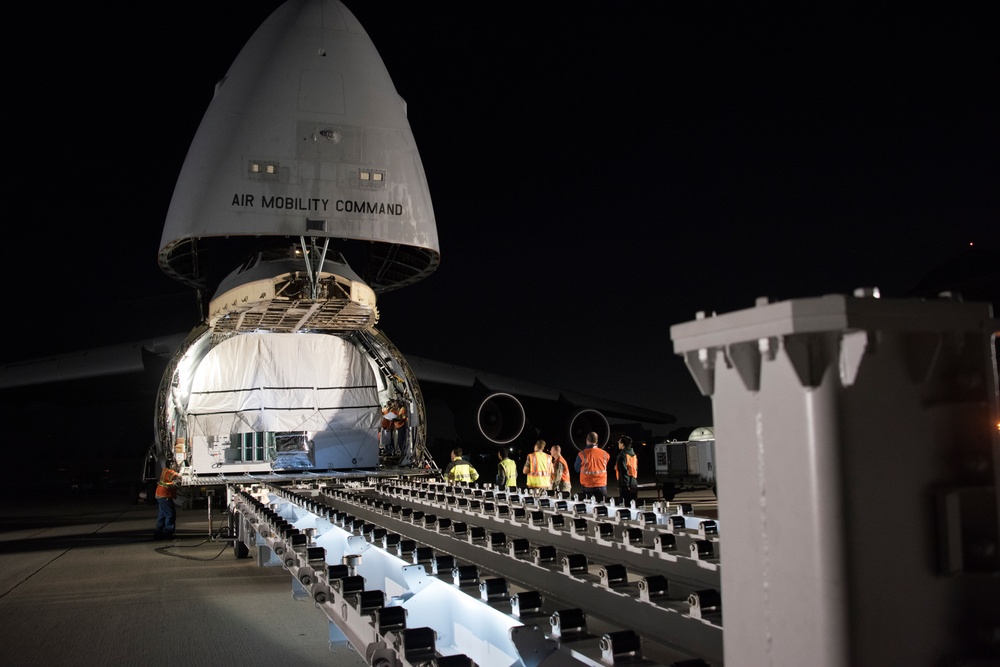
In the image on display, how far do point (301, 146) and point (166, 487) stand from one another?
5098 millimetres

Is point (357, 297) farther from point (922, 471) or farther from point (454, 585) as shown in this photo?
point (922, 471)

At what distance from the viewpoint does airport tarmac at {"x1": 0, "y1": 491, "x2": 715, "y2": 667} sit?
5.15m

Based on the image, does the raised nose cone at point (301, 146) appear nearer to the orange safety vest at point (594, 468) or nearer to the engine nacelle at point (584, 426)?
the orange safety vest at point (594, 468)

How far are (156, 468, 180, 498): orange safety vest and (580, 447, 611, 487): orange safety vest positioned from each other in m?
5.73

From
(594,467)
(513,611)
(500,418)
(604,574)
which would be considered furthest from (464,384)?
(513,611)

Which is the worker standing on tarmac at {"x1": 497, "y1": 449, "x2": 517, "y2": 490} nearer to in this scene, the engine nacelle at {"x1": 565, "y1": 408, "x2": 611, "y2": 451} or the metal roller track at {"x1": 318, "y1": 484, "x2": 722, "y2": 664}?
the metal roller track at {"x1": 318, "y1": 484, "x2": 722, "y2": 664}

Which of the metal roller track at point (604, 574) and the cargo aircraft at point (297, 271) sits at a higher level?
the cargo aircraft at point (297, 271)

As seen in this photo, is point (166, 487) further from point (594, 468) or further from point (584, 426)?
point (584, 426)

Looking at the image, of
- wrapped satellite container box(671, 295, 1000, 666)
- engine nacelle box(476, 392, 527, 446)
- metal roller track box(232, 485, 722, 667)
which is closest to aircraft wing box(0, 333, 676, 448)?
engine nacelle box(476, 392, 527, 446)

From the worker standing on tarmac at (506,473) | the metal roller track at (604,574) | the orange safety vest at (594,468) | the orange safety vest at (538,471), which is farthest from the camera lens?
the worker standing on tarmac at (506,473)

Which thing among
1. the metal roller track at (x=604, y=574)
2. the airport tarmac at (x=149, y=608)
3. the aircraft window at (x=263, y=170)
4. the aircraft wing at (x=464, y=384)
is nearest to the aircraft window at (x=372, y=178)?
the aircraft window at (x=263, y=170)

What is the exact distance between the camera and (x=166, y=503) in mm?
11617

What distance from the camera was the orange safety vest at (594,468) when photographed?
35.4ft

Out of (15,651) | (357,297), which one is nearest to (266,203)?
(357,297)
